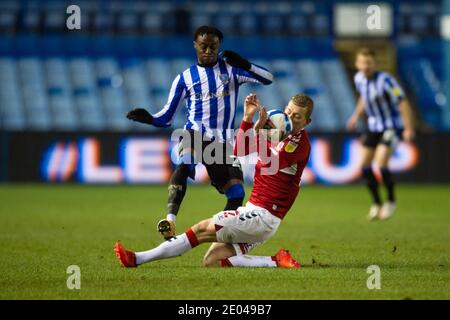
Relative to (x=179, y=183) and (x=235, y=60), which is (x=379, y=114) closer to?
(x=235, y=60)

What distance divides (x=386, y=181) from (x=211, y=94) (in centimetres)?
564

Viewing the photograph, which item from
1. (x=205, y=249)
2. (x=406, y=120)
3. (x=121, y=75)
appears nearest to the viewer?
(x=205, y=249)

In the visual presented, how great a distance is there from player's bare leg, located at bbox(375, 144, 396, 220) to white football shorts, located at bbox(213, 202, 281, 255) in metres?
5.90

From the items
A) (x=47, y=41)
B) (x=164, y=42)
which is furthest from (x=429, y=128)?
(x=47, y=41)

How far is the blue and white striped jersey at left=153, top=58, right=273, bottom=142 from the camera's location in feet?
29.6

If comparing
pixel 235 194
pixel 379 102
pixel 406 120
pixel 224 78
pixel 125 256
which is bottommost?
pixel 125 256

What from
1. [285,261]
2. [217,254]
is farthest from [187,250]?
[285,261]

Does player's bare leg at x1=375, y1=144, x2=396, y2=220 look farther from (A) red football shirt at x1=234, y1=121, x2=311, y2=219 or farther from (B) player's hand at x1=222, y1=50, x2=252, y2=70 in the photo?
(A) red football shirt at x1=234, y1=121, x2=311, y2=219

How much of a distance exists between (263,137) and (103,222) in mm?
5341

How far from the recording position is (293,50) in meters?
28.0

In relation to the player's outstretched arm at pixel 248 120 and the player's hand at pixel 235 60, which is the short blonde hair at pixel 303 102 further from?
the player's hand at pixel 235 60

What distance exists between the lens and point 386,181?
14078 mm

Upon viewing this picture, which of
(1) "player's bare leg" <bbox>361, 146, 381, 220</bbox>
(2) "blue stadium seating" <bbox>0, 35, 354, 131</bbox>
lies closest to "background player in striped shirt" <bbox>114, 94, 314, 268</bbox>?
(1) "player's bare leg" <bbox>361, 146, 381, 220</bbox>
